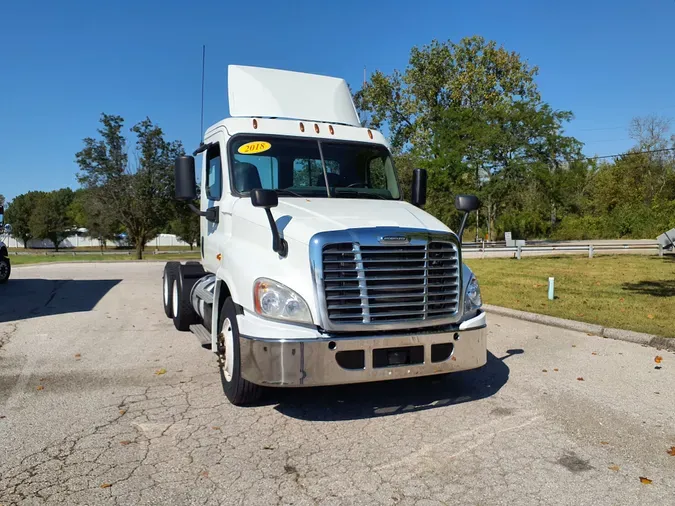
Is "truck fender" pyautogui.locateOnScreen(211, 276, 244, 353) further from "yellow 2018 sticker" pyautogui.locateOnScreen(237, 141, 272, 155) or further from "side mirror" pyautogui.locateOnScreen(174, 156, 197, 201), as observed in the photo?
"yellow 2018 sticker" pyautogui.locateOnScreen(237, 141, 272, 155)

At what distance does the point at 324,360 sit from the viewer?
4113 millimetres

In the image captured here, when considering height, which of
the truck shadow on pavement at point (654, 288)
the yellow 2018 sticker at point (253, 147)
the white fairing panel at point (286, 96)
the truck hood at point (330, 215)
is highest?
the white fairing panel at point (286, 96)

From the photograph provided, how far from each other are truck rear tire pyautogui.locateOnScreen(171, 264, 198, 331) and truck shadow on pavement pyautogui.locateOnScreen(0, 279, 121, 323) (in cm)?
322

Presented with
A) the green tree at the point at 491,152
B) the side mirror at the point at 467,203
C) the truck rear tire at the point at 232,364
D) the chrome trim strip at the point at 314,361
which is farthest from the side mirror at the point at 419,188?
the green tree at the point at 491,152

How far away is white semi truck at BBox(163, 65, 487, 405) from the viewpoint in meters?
4.17

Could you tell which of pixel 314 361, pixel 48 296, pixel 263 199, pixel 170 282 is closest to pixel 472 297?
pixel 314 361

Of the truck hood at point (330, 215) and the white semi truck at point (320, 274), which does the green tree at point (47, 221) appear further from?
the truck hood at point (330, 215)

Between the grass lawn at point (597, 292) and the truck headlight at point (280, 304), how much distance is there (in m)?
5.87

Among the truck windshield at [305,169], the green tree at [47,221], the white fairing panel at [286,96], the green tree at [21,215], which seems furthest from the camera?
the green tree at [21,215]

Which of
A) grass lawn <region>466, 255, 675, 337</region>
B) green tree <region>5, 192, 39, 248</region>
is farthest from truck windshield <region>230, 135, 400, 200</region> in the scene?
green tree <region>5, 192, 39, 248</region>

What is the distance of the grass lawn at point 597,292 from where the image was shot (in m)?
8.85

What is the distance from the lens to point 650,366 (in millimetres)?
6223

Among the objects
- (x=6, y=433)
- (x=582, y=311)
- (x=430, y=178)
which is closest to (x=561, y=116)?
(x=430, y=178)

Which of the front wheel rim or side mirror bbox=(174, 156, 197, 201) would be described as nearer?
side mirror bbox=(174, 156, 197, 201)
